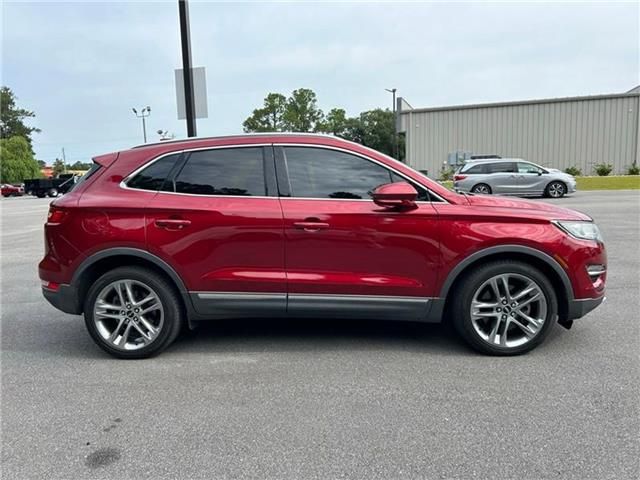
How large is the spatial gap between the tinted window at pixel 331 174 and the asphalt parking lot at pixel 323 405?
1343mm

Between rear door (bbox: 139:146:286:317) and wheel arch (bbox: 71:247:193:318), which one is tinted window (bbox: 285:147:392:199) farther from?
wheel arch (bbox: 71:247:193:318)

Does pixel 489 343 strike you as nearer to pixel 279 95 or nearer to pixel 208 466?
pixel 208 466

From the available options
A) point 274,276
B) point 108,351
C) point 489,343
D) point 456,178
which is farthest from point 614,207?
point 108,351

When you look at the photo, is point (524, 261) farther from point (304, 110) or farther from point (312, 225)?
point (304, 110)

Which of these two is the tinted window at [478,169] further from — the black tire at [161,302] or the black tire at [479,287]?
the black tire at [161,302]

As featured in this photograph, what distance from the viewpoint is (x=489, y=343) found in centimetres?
368

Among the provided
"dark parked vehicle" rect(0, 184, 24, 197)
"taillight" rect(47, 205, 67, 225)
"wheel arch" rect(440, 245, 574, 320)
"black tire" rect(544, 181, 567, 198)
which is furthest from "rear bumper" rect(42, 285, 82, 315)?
"dark parked vehicle" rect(0, 184, 24, 197)

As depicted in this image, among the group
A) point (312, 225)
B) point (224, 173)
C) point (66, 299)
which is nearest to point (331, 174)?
point (312, 225)

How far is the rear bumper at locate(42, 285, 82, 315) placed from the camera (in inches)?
151

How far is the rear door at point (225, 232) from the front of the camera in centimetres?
366

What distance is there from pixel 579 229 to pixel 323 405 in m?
2.43

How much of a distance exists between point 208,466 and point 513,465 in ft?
5.24

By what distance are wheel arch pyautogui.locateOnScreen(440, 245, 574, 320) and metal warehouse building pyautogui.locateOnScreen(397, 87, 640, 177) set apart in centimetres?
3639

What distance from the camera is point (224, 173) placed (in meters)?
3.80
